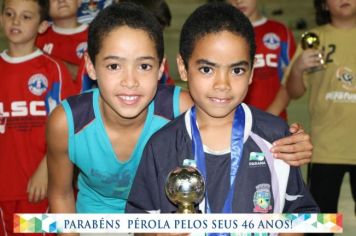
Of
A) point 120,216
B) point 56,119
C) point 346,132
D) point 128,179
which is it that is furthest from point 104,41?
point 346,132

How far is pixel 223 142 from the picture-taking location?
2.10 metres

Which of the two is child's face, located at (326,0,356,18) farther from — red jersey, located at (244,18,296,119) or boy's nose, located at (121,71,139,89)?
boy's nose, located at (121,71,139,89)

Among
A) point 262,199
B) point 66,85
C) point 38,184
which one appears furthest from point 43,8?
point 262,199

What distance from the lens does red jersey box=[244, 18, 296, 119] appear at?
3.91m

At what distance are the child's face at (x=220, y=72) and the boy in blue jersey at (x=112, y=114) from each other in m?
0.23

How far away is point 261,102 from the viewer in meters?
3.92

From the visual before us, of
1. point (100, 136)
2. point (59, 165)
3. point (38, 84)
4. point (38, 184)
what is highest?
point (38, 84)

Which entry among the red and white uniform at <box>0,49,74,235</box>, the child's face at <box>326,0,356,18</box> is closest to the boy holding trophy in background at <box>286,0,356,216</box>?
the child's face at <box>326,0,356,18</box>

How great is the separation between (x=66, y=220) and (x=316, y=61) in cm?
190

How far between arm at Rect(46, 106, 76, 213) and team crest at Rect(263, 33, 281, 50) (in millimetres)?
1727

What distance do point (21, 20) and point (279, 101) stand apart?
4.55 feet

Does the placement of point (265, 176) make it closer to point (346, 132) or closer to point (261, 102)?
point (346, 132)

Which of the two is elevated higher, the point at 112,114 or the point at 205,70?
the point at 205,70

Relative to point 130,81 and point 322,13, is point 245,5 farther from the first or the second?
point 130,81
